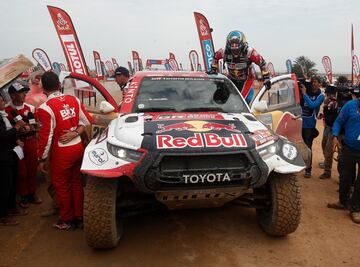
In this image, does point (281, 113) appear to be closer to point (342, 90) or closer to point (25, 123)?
point (342, 90)

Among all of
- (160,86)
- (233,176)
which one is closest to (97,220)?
(233,176)

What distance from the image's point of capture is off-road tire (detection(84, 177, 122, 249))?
3236 millimetres

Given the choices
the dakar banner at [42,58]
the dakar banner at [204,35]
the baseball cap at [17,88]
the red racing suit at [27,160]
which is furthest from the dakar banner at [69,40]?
the dakar banner at [42,58]

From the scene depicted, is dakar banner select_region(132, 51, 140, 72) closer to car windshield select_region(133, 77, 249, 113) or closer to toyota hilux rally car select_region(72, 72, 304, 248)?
car windshield select_region(133, 77, 249, 113)

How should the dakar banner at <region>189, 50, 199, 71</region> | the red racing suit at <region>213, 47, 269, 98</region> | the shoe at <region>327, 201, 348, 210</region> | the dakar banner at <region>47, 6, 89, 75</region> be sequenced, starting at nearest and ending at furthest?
1. the shoe at <region>327, 201, 348, 210</region>
2. the red racing suit at <region>213, 47, 269, 98</region>
3. the dakar banner at <region>47, 6, 89, 75</region>
4. the dakar banner at <region>189, 50, 199, 71</region>

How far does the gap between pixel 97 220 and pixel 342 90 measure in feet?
15.1

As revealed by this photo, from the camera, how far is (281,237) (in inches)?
150

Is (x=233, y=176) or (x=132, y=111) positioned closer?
(x=233, y=176)

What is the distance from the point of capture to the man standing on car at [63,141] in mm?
3699

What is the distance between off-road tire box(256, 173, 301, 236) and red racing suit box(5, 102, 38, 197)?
11.0ft

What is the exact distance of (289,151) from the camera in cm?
355

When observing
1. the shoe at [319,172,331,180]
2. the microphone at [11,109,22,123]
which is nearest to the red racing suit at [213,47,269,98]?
the shoe at [319,172,331,180]

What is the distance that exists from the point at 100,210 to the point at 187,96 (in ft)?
6.14

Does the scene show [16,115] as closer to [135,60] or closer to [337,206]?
[337,206]
